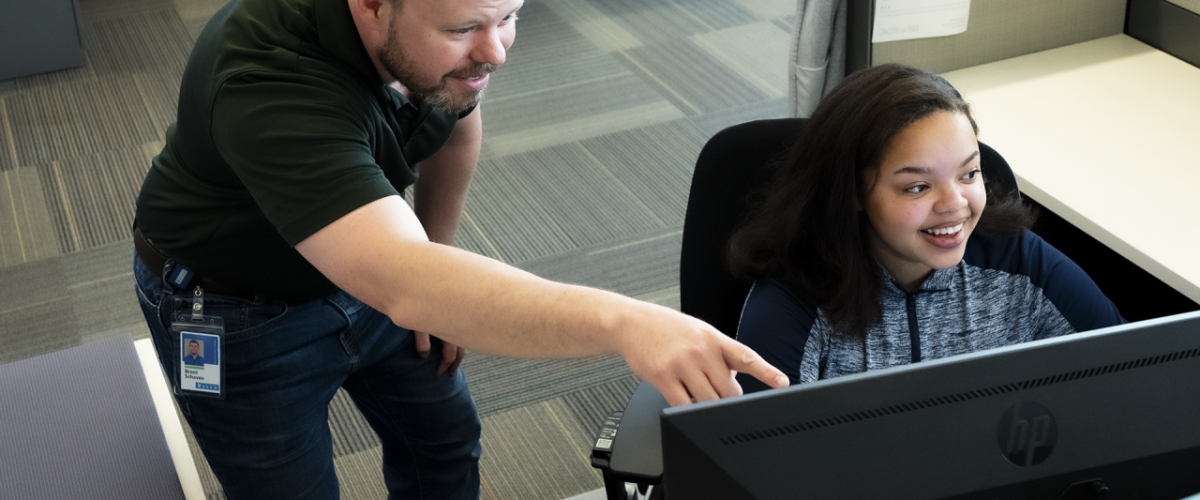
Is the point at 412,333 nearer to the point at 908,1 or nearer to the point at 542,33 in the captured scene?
the point at 908,1

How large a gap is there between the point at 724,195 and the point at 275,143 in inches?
24.9

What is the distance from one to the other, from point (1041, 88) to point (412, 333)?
1324mm

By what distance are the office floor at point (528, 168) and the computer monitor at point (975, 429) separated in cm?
140

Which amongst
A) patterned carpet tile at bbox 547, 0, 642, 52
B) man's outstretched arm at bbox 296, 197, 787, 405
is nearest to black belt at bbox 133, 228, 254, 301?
man's outstretched arm at bbox 296, 197, 787, 405

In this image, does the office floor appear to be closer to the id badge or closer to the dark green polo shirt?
the id badge

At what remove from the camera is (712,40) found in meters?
4.06

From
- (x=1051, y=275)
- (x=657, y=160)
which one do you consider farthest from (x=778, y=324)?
(x=657, y=160)

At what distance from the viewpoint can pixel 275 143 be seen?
1.05m

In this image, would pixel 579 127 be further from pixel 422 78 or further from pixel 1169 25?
pixel 422 78

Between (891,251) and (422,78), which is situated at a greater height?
(422,78)

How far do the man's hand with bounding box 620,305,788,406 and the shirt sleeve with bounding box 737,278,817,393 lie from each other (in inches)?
22.4

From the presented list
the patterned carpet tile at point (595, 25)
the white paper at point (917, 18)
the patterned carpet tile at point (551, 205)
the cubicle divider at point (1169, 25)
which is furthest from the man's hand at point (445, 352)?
the patterned carpet tile at point (595, 25)

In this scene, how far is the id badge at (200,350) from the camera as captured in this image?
135 centimetres

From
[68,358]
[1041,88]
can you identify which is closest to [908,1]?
[1041,88]
